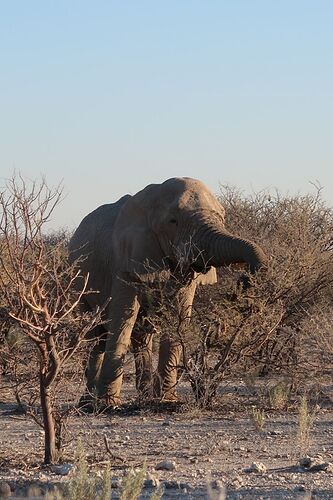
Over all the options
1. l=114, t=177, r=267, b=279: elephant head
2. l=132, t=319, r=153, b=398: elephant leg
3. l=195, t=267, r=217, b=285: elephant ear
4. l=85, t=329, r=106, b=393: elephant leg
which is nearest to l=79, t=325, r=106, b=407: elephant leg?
l=85, t=329, r=106, b=393: elephant leg

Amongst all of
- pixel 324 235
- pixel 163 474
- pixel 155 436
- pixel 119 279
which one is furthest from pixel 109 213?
pixel 163 474

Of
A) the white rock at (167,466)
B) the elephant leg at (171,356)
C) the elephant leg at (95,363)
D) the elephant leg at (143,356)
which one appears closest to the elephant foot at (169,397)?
the elephant leg at (171,356)

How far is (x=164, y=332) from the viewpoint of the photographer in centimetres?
1524

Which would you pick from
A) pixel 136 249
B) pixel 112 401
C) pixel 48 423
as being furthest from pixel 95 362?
pixel 48 423

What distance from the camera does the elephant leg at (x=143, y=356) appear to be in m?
15.3

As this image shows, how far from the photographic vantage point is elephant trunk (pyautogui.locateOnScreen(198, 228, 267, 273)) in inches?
557

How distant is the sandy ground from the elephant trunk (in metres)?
1.71

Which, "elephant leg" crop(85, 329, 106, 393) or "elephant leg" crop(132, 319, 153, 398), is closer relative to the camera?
"elephant leg" crop(132, 319, 153, 398)

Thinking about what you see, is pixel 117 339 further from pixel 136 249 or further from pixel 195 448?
pixel 195 448

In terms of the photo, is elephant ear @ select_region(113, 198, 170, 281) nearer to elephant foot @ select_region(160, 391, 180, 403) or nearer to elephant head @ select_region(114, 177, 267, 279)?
elephant head @ select_region(114, 177, 267, 279)

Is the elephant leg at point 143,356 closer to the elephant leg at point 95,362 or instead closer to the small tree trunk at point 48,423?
the elephant leg at point 95,362

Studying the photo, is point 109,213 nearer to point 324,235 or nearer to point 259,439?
point 324,235

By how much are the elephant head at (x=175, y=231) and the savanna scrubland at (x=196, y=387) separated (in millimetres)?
422

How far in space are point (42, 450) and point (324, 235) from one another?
29.8ft
